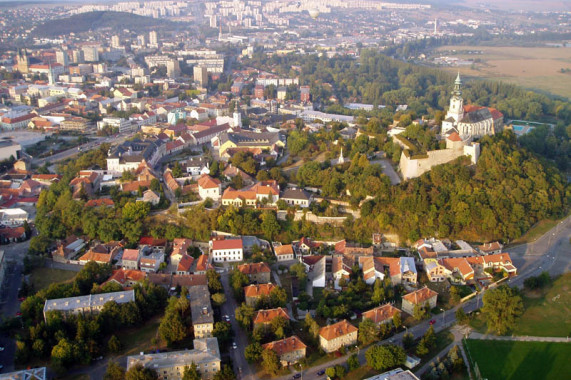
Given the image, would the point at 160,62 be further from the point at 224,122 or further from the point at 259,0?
the point at 259,0

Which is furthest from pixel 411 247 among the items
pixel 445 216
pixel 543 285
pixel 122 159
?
pixel 122 159

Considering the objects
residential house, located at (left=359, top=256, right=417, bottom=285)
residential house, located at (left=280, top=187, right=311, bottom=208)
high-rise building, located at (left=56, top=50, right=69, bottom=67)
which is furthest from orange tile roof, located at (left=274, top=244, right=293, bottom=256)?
high-rise building, located at (left=56, top=50, right=69, bottom=67)

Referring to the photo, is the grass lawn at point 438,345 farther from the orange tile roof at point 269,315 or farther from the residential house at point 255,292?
the residential house at point 255,292

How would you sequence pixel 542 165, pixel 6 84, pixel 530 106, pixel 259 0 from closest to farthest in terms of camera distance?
pixel 542 165 < pixel 530 106 < pixel 6 84 < pixel 259 0

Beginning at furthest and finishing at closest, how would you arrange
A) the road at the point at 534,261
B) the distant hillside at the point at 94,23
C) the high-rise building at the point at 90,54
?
the distant hillside at the point at 94,23 → the high-rise building at the point at 90,54 → the road at the point at 534,261

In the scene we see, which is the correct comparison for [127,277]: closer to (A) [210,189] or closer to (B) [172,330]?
(B) [172,330]

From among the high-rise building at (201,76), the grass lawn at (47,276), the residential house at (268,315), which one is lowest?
the grass lawn at (47,276)

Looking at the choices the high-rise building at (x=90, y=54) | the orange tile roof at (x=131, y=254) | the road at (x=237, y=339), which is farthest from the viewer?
the high-rise building at (x=90, y=54)

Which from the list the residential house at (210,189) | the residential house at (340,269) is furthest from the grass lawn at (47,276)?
the residential house at (340,269)
